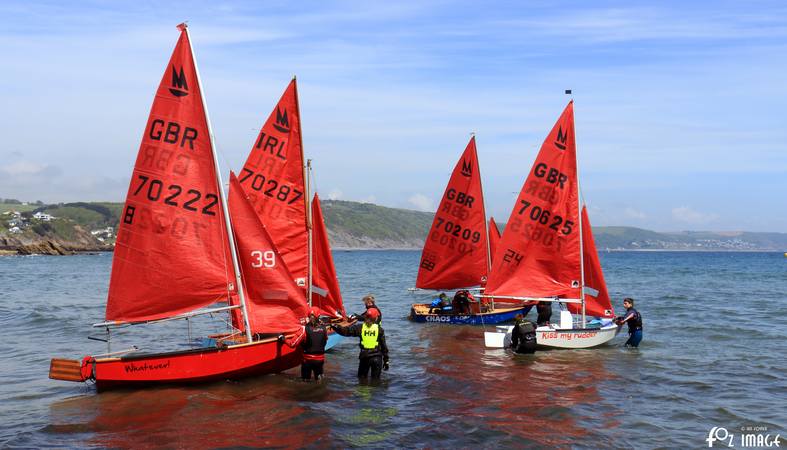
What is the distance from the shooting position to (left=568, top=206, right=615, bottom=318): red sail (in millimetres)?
26750

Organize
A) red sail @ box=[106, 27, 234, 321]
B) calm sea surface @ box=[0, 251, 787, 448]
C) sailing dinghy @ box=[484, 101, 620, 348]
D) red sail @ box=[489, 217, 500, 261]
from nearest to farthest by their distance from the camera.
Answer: calm sea surface @ box=[0, 251, 787, 448], red sail @ box=[106, 27, 234, 321], sailing dinghy @ box=[484, 101, 620, 348], red sail @ box=[489, 217, 500, 261]

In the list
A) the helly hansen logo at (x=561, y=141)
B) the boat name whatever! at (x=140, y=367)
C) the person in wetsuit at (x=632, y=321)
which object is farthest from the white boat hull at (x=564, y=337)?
the boat name whatever! at (x=140, y=367)

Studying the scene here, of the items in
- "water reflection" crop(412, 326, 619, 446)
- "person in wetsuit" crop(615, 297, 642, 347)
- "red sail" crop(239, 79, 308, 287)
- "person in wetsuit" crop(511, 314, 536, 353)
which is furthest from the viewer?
"person in wetsuit" crop(615, 297, 642, 347)

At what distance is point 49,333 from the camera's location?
31.3 metres

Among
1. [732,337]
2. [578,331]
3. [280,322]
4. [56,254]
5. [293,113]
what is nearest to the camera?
[280,322]

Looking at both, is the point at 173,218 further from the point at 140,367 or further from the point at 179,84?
the point at 140,367

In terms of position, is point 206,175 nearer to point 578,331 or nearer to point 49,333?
point 578,331

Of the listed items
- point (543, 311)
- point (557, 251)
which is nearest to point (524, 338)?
point (557, 251)

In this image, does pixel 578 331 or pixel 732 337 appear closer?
Answer: pixel 578 331

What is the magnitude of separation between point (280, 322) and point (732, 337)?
2277cm

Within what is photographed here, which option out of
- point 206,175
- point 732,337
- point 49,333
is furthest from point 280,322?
point 732,337

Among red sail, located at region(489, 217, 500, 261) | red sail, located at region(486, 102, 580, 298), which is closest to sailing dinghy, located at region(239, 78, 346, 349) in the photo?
red sail, located at region(486, 102, 580, 298)

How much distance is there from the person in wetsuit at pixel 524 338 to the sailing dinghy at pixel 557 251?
1.39 metres

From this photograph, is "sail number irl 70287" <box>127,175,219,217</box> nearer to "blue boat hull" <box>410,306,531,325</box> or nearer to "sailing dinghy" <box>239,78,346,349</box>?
"sailing dinghy" <box>239,78,346,349</box>
